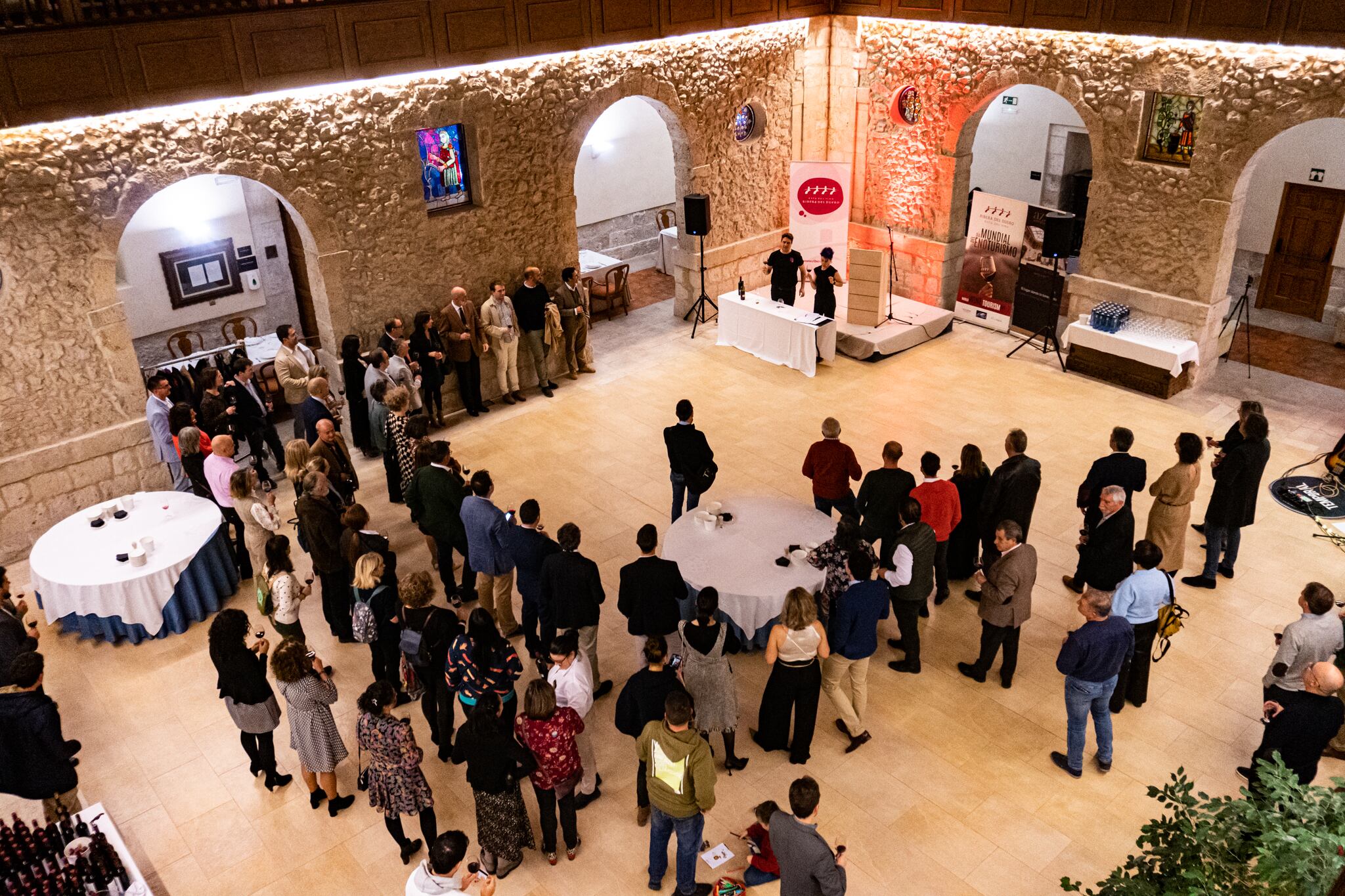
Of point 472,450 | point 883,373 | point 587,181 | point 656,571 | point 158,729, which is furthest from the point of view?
point 587,181

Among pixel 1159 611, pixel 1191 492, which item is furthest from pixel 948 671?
pixel 1191 492

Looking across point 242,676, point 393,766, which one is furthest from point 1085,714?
point 242,676

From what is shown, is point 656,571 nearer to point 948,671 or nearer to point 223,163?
point 948,671

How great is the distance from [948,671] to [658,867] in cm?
279

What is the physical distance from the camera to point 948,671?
7.25 m

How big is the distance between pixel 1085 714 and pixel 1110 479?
2056 millimetres

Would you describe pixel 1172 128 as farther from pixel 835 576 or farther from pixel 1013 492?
pixel 835 576

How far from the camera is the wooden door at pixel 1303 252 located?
1320 centimetres

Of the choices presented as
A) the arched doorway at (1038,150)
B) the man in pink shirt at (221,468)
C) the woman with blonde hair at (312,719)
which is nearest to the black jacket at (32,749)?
the woman with blonde hair at (312,719)

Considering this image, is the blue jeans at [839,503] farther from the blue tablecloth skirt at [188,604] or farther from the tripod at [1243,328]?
the tripod at [1243,328]

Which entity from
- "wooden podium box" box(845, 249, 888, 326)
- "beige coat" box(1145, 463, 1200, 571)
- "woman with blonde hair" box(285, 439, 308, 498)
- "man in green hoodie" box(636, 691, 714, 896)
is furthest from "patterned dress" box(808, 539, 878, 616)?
"wooden podium box" box(845, 249, 888, 326)

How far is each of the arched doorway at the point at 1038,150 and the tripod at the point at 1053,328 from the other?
324cm

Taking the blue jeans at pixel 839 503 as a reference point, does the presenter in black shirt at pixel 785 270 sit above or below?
above

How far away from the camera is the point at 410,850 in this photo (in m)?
5.91
